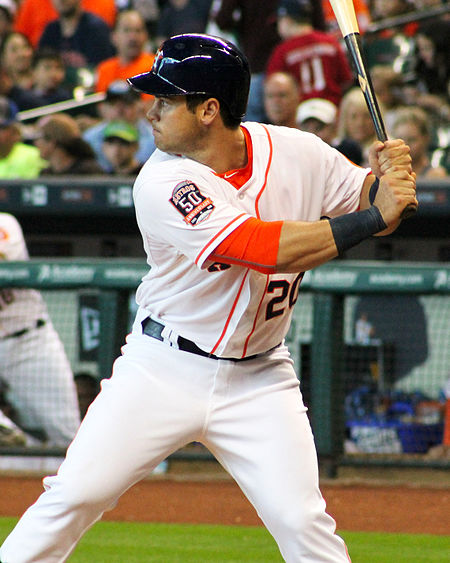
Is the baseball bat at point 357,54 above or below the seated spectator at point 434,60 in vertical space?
below

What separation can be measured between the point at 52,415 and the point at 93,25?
15.9 feet

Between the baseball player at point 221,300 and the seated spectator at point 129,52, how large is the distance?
550cm

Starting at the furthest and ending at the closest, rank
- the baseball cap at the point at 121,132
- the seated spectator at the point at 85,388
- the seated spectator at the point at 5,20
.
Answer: the seated spectator at the point at 5,20
the baseball cap at the point at 121,132
the seated spectator at the point at 85,388

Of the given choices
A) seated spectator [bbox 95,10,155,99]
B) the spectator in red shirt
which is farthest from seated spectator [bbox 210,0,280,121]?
seated spectator [bbox 95,10,155,99]

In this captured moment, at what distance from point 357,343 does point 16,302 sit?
2.06 meters

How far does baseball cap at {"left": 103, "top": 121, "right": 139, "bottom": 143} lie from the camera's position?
747 cm

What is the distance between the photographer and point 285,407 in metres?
2.92

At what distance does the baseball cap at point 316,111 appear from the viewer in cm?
716

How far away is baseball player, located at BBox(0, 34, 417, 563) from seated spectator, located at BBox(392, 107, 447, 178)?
12.3ft

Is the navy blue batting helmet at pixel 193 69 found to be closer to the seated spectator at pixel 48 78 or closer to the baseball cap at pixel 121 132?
the baseball cap at pixel 121 132

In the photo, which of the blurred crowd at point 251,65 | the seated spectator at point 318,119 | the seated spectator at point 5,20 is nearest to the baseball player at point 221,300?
the blurred crowd at point 251,65

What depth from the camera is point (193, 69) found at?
2.89m

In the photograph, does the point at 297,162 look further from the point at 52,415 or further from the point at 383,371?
the point at 52,415

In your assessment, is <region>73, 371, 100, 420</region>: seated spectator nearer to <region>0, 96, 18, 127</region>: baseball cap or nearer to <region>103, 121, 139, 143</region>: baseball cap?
<region>103, 121, 139, 143</region>: baseball cap
